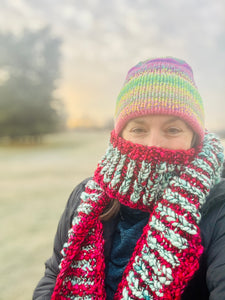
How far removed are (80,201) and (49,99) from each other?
1845 centimetres

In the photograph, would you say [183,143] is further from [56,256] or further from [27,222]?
[27,222]

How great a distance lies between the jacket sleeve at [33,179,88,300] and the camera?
1.37m

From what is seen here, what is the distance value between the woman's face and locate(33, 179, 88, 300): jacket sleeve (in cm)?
50

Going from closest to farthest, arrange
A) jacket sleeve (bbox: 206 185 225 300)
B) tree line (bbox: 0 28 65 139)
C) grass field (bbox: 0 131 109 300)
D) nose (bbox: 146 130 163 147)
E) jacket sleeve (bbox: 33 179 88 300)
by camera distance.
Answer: jacket sleeve (bbox: 206 185 225 300) < nose (bbox: 146 130 163 147) < jacket sleeve (bbox: 33 179 88 300) < grass field (bbox: 0 131 109 300) < tree line (bbox: 0 28 65 139)

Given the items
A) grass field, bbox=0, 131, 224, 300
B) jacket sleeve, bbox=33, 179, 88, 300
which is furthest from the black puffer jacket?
grass field, bbox=0, 131, 224, 300

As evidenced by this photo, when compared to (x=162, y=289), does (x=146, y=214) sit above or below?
above

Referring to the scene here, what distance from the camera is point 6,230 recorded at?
3.97 m

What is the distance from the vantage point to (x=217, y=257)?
1.00 meters

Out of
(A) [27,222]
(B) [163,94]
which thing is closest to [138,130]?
(B) [163,94]

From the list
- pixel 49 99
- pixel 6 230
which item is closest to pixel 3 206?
pixel 6 230

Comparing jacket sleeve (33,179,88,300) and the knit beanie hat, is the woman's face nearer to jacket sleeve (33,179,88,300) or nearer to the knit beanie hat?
the knit beanie hat

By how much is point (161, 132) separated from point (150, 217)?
39 cm

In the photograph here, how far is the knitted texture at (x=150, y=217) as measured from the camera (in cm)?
103

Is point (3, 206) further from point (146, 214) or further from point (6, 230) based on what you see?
point (146, 214)
